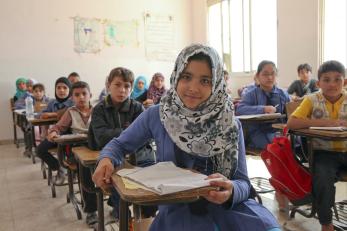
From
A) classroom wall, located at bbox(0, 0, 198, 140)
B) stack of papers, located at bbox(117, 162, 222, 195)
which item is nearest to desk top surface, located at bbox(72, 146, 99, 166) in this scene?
stack of papers, located at bbox(117, 162, 222, 195)

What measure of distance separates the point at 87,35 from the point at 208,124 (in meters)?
5.98

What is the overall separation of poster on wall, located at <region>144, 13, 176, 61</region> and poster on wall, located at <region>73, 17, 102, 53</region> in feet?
3.32

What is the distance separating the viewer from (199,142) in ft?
3.76

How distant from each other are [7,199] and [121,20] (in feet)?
15.1

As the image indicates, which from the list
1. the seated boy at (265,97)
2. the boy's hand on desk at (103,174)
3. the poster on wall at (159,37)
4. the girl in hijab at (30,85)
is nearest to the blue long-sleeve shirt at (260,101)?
the seated boy at (265,97)

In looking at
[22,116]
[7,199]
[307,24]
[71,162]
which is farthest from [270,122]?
[22,116]

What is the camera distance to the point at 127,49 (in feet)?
23.0

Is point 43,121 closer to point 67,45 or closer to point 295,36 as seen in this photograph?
point 67,45

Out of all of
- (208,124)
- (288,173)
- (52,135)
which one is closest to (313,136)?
(288,173)

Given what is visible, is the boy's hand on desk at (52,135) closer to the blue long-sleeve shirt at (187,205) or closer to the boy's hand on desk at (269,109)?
the blue long-sleeve shirt at (187,205)

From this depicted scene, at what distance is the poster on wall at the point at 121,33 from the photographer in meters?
6.83

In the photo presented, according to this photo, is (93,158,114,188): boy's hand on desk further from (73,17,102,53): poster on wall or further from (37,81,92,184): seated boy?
(73,17,102,53): poster on wall

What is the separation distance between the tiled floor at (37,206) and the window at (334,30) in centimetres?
197

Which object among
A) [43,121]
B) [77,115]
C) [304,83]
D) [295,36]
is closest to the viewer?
[77,115]
